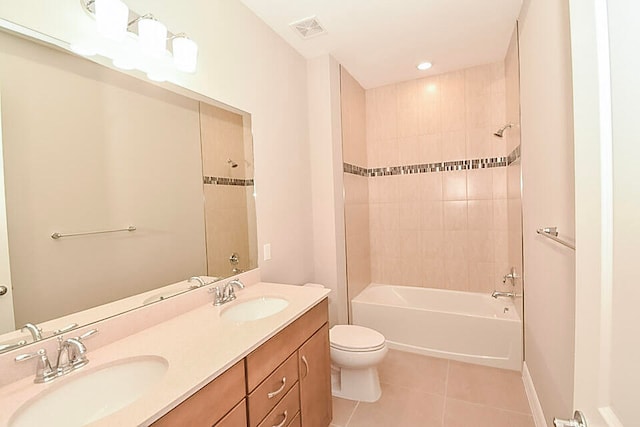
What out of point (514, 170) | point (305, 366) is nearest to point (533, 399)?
point (305, 366)

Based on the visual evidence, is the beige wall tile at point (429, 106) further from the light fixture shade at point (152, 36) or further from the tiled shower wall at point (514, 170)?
the light fixture shade at point (152, 36)

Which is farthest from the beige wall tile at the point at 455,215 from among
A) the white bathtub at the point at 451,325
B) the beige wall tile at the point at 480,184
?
the white bathtub at the point at 451,325

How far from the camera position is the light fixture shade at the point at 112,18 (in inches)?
42.9

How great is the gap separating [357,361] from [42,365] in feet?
5.07

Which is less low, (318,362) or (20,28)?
(20,28)

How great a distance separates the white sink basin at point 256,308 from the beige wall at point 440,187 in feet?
6.26

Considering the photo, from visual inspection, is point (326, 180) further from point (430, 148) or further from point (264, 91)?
point (430, 148)

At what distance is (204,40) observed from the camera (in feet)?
5.12

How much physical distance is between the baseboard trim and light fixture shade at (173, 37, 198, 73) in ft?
8.81

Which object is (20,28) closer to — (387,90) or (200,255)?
→ (200,255)

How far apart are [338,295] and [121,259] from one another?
66.7 inches

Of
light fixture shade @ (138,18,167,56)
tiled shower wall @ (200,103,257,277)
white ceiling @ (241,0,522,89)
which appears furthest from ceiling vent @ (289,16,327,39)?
light fixture shade @ (138,18,167,56)

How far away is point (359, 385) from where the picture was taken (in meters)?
1.93

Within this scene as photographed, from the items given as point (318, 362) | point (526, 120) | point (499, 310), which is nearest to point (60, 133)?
point (318, 362)
